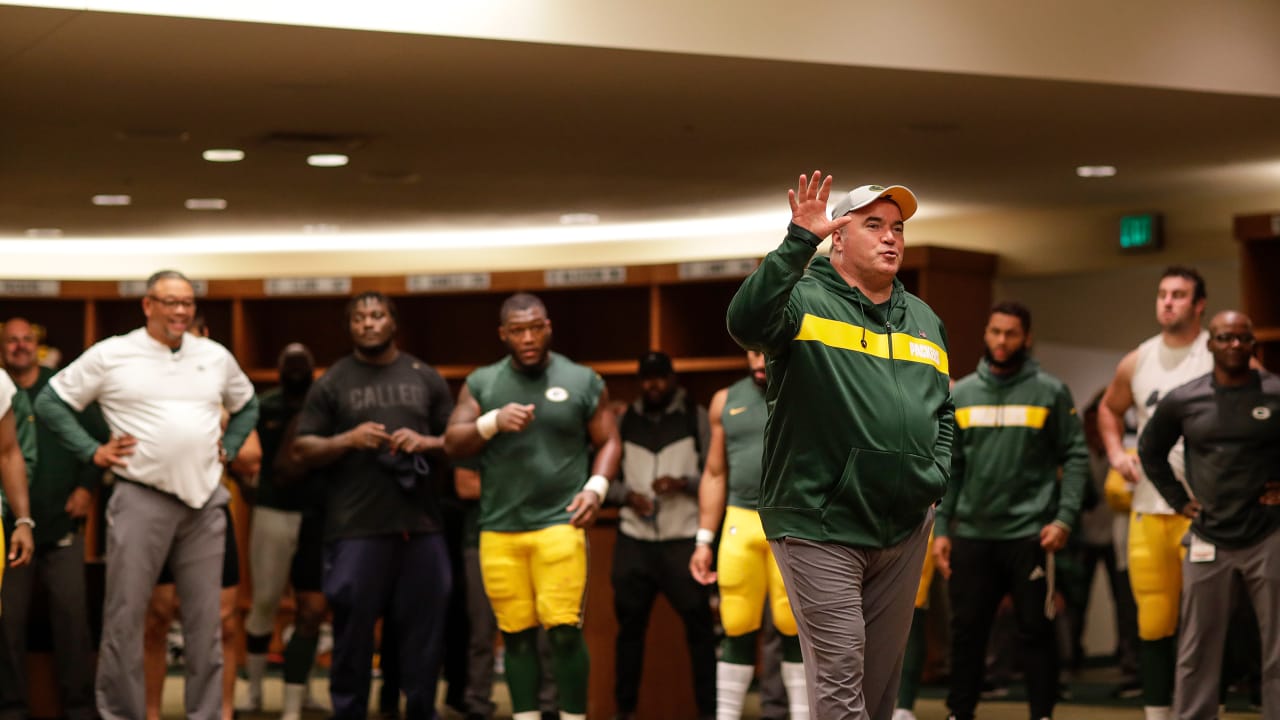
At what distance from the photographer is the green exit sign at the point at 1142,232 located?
9.04 meters

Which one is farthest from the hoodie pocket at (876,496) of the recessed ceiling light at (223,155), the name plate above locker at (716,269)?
the name plate above locker at (716,269)

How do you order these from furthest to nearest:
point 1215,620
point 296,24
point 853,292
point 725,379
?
point 725,379 < point 1215,620 < point 296,24 < point 853,292

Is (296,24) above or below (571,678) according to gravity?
above

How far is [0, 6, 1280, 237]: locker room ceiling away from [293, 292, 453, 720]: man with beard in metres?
0.99

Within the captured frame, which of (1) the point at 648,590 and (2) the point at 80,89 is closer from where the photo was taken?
(2) the point at 80,89

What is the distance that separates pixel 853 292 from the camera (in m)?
3.65

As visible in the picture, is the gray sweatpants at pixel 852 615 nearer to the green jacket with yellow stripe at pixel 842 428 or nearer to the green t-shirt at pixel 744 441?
the green jacket with yellow stripe at pixel 842 428

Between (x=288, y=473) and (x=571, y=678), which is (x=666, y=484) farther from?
(x=288, y=473)

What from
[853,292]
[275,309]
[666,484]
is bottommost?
[666,484]

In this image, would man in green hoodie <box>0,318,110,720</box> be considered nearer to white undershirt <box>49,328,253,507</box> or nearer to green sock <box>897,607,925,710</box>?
white undershirt <box>49,328,253,507</box>

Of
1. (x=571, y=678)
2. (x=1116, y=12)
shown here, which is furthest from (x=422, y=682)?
(x=1116, y=12)

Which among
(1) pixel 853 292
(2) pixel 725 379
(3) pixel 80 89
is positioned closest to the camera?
(1) pixel 853 292

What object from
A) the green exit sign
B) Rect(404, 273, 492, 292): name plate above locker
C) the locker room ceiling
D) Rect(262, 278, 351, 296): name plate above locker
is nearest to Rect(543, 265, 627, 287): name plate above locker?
the locker room ceiling

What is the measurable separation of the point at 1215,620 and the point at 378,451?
3045 mm
